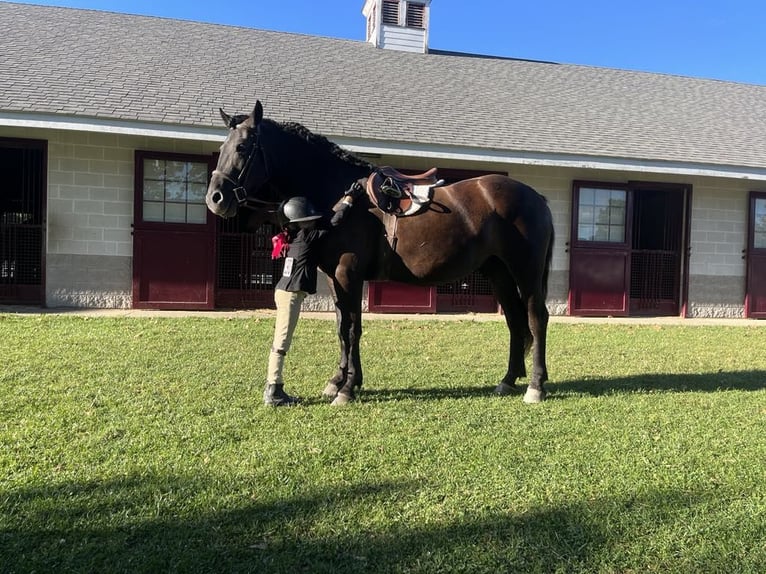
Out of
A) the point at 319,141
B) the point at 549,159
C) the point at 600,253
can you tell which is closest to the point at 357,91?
the point at 549,159

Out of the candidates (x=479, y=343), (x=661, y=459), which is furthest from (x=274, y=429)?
(x=479, y=343)

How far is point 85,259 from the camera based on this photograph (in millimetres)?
9344

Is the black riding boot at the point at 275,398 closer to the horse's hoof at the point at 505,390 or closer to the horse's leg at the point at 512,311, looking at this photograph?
the horse's hoof at the point at 505,390

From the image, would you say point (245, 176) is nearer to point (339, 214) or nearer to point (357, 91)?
point (339, 214)

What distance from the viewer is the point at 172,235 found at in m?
9.52

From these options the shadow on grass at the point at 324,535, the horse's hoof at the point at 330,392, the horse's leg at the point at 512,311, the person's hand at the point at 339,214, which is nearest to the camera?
the shadow on grass at the point at 324,535

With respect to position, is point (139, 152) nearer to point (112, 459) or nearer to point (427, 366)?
point (427, 366)

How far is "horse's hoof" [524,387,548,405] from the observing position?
4.62 metres

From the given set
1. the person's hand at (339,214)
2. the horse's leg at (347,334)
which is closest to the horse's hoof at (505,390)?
the horse's leg at (347,334)

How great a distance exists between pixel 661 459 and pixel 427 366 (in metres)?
2.87

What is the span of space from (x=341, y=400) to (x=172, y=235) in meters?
6.28

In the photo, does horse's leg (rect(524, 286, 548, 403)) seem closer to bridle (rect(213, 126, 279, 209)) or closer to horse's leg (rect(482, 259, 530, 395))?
horse's leg (rect(482, 259, 530, 395))

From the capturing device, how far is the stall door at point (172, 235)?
9.45 metres

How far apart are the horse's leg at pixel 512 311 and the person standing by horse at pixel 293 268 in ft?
5.35
